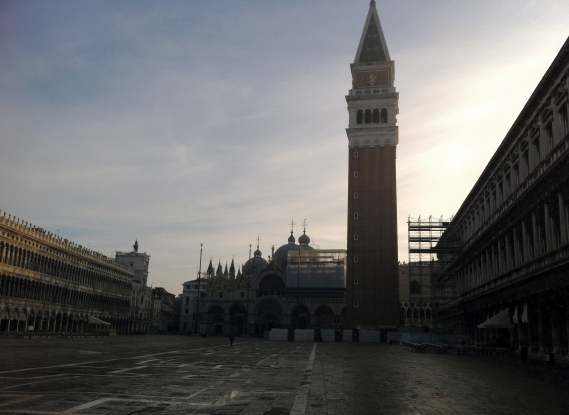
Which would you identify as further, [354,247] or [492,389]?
[354,247]

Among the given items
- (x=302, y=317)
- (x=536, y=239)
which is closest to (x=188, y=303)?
(x=302, y=317)

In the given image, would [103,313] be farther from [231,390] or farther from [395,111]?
[231,390]

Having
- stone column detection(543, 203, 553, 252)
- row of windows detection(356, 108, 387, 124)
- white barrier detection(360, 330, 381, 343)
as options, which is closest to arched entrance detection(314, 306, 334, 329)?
white barrier detection(360, 330, 381, 343)

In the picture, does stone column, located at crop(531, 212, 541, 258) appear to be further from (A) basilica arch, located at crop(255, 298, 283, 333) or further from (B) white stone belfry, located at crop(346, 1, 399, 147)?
(A) basilica arch, located at crop(255, 298, 283, 333)

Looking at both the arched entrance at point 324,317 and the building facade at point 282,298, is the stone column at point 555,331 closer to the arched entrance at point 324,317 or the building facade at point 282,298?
the building facade at point 282,298

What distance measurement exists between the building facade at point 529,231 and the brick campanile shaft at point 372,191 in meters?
22.0

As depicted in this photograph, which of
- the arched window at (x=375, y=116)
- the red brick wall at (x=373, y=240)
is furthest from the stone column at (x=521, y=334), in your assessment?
the arched window at (x=375, y=116)

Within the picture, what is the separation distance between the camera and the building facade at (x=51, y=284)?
56.3m

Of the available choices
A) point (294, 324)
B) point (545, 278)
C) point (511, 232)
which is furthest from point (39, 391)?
point (294, 324)

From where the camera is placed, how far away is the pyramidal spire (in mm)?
79062

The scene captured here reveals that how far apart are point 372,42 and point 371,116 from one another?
13814 mm

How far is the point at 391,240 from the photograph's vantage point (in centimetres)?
6988

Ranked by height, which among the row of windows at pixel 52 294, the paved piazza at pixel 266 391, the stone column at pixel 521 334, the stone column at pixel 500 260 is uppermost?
the stone column at pixel 500 260

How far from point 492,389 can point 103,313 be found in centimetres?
8017
